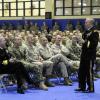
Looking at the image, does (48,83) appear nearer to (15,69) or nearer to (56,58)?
(56,58)

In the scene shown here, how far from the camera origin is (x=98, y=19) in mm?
27422

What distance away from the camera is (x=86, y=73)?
9383 millimetres

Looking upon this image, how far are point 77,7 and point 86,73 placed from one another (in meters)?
Result: 20.6

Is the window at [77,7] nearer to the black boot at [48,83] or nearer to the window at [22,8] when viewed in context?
the window at [22,8]

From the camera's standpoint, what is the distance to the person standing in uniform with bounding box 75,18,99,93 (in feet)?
30.1

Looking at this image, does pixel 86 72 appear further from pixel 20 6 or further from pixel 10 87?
pixel 20 6

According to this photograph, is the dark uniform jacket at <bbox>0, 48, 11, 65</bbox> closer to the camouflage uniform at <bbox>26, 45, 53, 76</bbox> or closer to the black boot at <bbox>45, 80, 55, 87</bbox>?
the camouflage uniform at <bbox>26, 45, 53, 76</bbox>

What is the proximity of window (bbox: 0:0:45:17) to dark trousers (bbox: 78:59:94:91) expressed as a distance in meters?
21.3

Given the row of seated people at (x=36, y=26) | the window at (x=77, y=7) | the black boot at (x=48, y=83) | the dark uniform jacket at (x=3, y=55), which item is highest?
the window at (x=77, y=7)

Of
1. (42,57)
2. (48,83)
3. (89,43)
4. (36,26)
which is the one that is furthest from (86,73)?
(36,26)

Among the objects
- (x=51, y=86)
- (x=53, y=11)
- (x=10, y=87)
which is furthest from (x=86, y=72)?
(x=53, y=11)

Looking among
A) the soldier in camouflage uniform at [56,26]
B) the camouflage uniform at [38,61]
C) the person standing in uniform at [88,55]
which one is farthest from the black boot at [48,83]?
the soldier in camouflage uniform at [56,26]

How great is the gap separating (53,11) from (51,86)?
774 inches

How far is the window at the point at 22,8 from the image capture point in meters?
30.8
